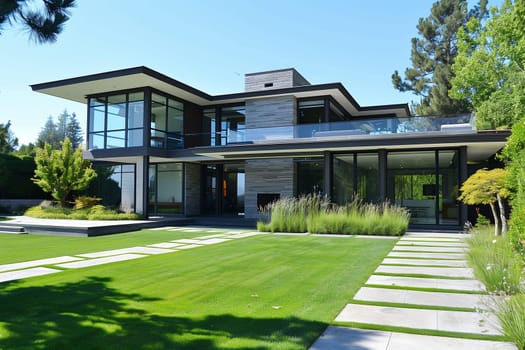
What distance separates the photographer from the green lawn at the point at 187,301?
3.17 m

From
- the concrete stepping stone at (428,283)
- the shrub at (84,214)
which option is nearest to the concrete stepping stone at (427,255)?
the concrete stepping stone at (428,283)

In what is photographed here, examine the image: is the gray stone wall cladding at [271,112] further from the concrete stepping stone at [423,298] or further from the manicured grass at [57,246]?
the concrete stepping stone at [423,298]

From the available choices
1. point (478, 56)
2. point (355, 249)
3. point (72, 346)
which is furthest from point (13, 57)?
point (478, 56)

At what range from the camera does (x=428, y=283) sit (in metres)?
5.20

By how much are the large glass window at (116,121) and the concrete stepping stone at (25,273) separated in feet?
37.4

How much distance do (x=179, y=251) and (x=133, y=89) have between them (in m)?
11.3

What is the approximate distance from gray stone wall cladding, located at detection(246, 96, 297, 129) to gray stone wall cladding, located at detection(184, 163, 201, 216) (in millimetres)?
3691

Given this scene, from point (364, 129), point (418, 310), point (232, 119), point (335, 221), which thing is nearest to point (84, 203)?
point (232, 119)

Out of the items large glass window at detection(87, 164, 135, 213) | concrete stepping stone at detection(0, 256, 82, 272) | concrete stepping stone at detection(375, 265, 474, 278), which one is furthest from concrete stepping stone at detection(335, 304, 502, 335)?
large glass window at detection(87, 164, 135, 213)

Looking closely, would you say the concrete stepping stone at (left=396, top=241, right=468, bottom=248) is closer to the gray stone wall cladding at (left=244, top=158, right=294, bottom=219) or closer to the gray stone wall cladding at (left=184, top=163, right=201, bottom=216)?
the gray stone wall cladding at (left=244, top=158, right=294, bottom=219)

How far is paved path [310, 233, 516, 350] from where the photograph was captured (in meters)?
3.06

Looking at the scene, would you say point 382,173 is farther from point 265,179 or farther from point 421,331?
point 421,331

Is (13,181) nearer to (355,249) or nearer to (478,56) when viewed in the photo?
(355,249)

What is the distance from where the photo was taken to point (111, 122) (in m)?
17.8
